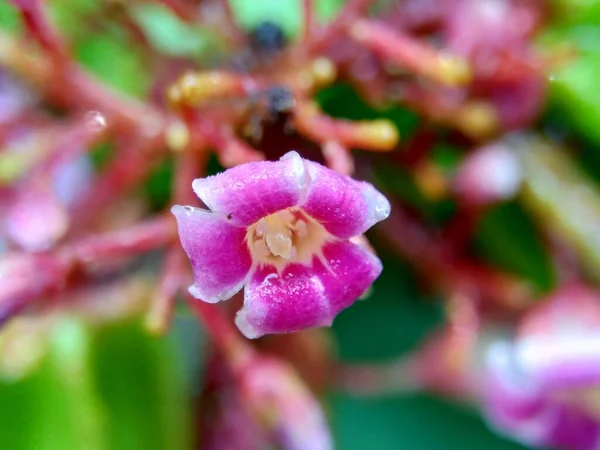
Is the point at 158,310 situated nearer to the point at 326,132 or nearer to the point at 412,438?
the point at 326,132

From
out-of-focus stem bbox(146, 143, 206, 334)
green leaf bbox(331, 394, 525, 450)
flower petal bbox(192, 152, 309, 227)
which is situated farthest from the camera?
green leaf bbox(331, 394, 525, 450)

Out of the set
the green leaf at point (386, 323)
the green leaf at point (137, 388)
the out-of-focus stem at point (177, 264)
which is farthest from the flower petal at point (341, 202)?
the green leaf at point (386, 323)

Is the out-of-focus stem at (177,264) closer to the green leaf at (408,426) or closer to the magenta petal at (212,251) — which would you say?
the magenta petal at (212,251)

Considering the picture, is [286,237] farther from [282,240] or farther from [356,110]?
[356,110]

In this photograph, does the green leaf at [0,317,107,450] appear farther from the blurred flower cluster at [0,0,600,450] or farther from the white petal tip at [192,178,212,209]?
the white petal tip at [192,178,212,209]

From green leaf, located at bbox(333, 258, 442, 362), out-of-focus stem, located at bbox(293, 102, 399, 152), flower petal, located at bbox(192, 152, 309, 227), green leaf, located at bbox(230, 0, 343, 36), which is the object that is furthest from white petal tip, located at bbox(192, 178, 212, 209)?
green leaf, located at bbox(333, 258, 442, 362)

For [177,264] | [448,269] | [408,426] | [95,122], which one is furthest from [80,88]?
[408,426]
